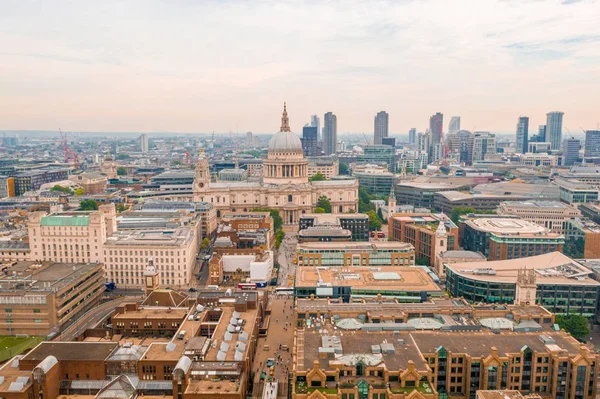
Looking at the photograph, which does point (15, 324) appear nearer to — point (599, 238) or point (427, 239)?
point (427, 239)

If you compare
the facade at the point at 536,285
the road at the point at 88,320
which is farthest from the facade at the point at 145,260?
the facade at the point at 536,285

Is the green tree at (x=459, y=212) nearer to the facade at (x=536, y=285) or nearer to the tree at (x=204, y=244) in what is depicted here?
the facade at (x=536, y=285)

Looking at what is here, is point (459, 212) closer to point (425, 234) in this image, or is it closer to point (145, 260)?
point (425, 234)

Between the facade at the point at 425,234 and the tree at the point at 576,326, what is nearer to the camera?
the tree at the point at 576,326

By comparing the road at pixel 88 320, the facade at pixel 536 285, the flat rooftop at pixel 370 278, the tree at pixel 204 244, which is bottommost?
the road at pixel 88 320

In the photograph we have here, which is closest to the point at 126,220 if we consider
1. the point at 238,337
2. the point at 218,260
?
the point at 218,260

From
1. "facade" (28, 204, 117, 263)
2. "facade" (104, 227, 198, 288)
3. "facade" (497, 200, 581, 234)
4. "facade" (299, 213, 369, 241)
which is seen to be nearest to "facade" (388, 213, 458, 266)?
"facade" (299, 213, 369, 241)

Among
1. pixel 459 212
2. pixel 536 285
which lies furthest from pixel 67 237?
pixel 459 212
